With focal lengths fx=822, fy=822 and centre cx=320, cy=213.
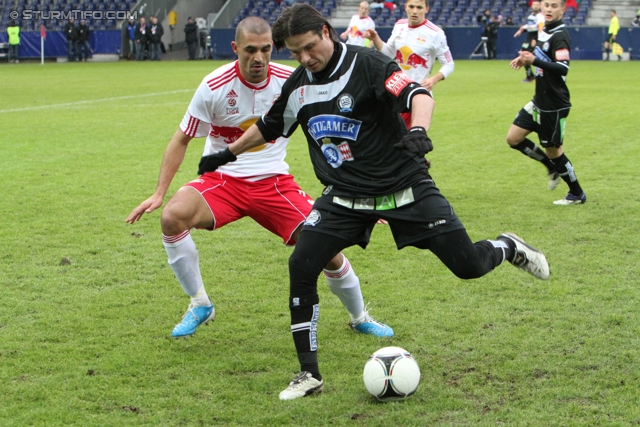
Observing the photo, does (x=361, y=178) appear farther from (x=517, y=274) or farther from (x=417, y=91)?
(x=517, y=274)

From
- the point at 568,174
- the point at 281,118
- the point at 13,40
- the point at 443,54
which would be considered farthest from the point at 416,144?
the point at 13,40

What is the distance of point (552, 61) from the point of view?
29.4 ft

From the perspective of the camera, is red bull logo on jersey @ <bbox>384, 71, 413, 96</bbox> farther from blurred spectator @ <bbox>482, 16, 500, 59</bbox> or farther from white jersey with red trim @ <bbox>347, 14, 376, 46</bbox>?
blurred spectator @ <bbox>482, 16, 500, 59</bbox>

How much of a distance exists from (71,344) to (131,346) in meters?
0.38

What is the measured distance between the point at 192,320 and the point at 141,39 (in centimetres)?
3720

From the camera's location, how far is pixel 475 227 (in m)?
7.98

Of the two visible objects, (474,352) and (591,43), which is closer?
(474,352)

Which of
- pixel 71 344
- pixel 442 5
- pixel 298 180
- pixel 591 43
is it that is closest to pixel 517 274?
pixel 71 344

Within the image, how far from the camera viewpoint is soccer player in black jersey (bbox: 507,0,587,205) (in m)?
8.80

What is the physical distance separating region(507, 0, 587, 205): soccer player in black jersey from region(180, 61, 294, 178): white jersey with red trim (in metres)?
4.14

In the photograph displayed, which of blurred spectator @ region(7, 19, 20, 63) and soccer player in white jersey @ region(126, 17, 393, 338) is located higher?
soccer player in white jersey @ region(126, 17, 393, 338)

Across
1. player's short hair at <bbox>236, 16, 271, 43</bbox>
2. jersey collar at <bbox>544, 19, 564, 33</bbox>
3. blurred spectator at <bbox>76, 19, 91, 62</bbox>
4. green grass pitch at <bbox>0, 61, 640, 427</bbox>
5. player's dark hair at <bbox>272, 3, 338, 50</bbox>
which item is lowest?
blurred spectator at <bbox>76, 19, 91, 62</bbox>

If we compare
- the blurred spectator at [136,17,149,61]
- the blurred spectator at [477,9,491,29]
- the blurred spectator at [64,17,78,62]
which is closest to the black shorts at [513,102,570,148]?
the blurred spectator at [477,9,491,29]

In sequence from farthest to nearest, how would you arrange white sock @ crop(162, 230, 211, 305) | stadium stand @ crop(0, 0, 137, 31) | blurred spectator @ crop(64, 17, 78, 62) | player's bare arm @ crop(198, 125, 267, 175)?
stadium stand @ crop(0, 0, 137, 31) → blurred spectator @ crop(64, 17, 78, 62) → white sock @ crop(162, 230, 211, 305) → player's bare arm @ crop(198, 125, 267, 175)
